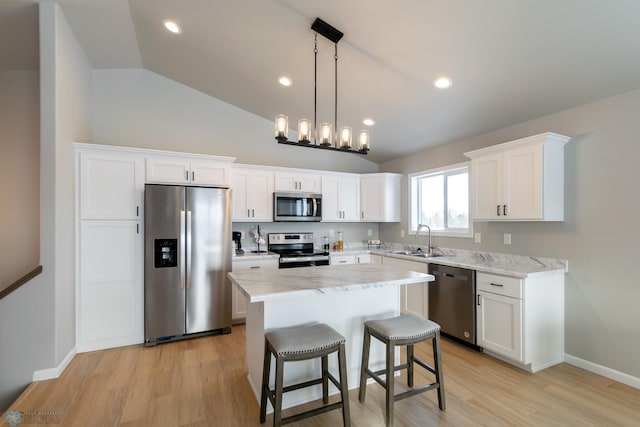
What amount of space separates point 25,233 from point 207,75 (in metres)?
2.74

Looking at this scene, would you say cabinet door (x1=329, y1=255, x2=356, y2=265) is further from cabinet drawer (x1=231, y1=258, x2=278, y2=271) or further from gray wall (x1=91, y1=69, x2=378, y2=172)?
gray wall (x1=91, y1=69, x2=378, y2=172)

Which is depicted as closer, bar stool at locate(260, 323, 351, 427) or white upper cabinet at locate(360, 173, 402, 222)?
bar stool at locate(260, 323, 351, 427)

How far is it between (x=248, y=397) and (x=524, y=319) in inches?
95.5

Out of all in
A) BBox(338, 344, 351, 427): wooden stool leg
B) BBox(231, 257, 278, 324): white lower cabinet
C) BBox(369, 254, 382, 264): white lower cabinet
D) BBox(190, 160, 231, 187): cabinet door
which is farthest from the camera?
BBox(369, 254, 382, 264): white lower cabinet

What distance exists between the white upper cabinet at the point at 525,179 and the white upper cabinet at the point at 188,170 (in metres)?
2.98

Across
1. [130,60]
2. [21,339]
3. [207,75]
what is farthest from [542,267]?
[130,60]

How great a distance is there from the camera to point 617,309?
2508mm

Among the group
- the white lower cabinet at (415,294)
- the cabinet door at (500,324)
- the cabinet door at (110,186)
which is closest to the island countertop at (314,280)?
the cabinet door at (500,324)

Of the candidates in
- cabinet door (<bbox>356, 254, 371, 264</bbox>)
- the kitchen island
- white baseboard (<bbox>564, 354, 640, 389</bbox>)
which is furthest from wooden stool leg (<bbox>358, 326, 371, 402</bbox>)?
cabinet door (<bbox>356, 254, 371, 264</bbox>)

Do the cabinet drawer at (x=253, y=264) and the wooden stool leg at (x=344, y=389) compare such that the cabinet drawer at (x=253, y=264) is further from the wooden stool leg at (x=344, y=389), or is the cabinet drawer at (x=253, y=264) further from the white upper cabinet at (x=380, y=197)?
the wooden stool leg at (x=344, y=389)

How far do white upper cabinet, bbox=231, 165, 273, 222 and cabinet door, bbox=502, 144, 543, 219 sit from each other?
9.52 feet

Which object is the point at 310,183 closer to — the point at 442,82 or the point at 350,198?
the point at 350,198

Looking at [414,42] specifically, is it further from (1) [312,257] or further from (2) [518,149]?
(1) [312,257]

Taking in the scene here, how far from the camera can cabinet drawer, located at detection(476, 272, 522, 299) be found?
266cm
